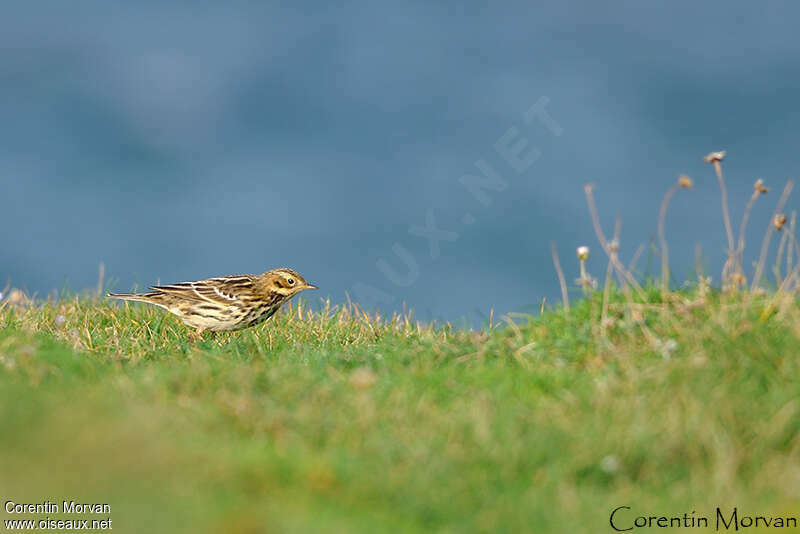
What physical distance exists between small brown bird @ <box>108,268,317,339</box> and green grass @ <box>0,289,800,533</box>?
1740mm

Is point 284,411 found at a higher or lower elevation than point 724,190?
lower

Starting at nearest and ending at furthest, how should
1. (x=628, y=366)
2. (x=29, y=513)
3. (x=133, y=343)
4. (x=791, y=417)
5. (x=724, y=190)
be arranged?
(x=29, y=513)
(x=791, y=417)
(x=628, y=366)
(x=724, y=190)
(x=133, y=343)

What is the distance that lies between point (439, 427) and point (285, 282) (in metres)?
5.63

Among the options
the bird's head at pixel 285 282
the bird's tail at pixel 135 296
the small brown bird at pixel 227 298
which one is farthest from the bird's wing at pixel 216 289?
the bird's head at pixel 285 282

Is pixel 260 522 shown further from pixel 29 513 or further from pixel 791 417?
pixel 791 417

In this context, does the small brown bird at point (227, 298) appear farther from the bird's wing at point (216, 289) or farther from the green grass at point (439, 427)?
the green grass at point (439, 427)

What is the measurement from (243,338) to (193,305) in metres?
0.84

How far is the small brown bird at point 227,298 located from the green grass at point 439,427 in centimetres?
174

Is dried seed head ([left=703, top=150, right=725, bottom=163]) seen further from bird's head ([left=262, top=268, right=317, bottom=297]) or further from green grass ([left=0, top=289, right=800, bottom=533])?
bird's head ([left=262, top=268, right=317, bottom=297])

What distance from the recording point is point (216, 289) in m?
12.6

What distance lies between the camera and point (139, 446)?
6590 mm

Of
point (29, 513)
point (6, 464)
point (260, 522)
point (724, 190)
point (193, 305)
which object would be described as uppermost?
point (193, 305)

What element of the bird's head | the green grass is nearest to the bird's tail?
the bird's head

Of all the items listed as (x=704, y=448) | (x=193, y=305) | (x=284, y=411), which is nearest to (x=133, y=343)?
(x=193, y=305)
